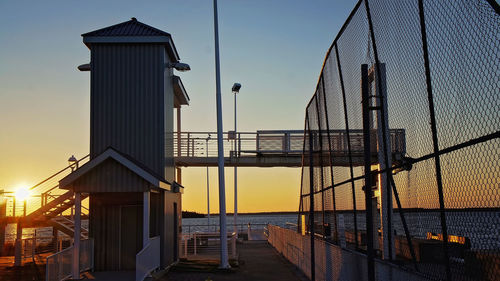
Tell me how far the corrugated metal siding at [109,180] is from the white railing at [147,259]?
1.69 metres

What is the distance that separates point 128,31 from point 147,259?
25.9ft

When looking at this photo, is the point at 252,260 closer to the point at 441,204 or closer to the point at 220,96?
the point at 220,96

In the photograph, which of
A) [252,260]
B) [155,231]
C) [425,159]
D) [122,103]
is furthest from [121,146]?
[425,159]

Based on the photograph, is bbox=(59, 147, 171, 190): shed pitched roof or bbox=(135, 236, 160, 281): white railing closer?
bbox=(135, 236, 160, 281): white railing

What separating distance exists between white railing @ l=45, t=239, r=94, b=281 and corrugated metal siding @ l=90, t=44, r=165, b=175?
3.23m

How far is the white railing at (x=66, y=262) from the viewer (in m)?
13.0

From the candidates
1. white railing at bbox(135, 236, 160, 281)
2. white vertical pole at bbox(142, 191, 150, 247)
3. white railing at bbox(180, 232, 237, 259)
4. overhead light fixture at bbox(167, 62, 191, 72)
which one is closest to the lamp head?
white railing at bbox(180, 232, 237, 259)

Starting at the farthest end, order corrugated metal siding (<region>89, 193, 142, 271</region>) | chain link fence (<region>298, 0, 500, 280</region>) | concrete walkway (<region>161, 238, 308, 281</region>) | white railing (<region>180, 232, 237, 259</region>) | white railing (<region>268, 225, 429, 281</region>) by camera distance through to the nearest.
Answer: white railing (<region>180, 232, 237, 259</region>), corrugated metal siding (<region>89, 193, 142, 271</region>), concrete walkway (<region>161, 238, 308, 281</region>), white railing (<region>268, 225, 429, 281</region>), chain link fence (<region>298, 0, 500, 280</region>)

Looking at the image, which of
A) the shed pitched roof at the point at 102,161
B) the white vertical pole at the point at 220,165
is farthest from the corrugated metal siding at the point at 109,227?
the white vertical pole at the point at 220,165

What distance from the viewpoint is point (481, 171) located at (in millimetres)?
3936

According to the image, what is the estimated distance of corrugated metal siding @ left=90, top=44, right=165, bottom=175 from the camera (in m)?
17.7

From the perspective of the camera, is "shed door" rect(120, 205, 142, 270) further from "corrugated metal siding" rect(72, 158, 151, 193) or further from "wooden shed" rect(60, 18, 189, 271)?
"corrugated metal siding" rect(72, 158, 151, 193)

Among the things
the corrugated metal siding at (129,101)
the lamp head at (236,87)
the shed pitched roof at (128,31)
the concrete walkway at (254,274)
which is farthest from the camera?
the lamp head at (236,87)

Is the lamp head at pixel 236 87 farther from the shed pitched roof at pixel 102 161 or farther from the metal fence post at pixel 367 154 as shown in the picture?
the metal fence post at pixel 367 154
